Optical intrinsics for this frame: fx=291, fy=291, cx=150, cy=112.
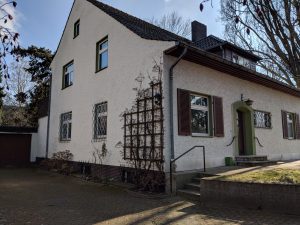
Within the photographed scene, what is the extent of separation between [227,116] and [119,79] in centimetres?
445

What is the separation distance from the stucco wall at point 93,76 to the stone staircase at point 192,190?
3124 mm

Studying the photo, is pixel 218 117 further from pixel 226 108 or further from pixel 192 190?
pixel 192 190

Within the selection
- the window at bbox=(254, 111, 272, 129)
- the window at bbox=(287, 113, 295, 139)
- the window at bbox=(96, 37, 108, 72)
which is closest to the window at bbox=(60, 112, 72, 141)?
the window at bbox=(96, 37, 108, 72)

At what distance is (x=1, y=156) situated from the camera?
1866cm

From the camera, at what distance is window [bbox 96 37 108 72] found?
1273 centimetres

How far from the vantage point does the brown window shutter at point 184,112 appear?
9.34 meters

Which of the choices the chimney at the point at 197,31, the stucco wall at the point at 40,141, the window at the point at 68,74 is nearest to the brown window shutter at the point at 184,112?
the window at the point at 68,74

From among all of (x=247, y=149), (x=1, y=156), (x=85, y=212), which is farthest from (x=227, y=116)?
(x=1, y=156)

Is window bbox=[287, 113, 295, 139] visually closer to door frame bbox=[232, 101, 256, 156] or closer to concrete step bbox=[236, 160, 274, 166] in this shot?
door frame bbox=[232, 101, 256, 156]

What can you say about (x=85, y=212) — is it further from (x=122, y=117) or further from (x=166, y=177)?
(x=122, y=117)

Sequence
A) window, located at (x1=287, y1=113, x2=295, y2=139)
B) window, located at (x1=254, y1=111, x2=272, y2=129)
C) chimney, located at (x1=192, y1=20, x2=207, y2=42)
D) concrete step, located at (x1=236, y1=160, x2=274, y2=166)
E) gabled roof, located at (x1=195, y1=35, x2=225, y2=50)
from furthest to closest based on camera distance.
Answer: chimney, located at (x1=192, y1=20, x2=207, y2=42) < window, located at (x1=287, y1=113, x2=295, y2=139) < gabled roof, located at (x1=195, y1=35, x2=225, y2=50) < window, located at (x1=254, y1=111, x2=272, y2=129) < concrete step, located at (x1=236, y1=160, x2=274, y2=166)

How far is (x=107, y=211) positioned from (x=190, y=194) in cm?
243

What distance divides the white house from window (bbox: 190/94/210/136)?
4 cm

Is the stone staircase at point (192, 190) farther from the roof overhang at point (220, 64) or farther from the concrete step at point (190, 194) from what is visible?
the roof overhang at point (220, 64)
